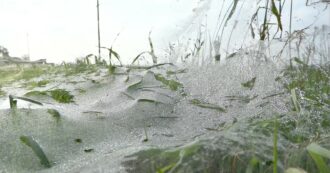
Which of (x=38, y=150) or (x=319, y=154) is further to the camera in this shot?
(x=38, y=150)

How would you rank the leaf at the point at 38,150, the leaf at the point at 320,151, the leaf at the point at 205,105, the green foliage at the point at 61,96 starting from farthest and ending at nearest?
the green foliage at the point at 61,96 → the leaf at the point at 205,105 → the leaf at the point at 38,150 → the leaf at the point at 320,151

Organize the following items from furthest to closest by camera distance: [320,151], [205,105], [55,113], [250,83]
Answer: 1. [250,83]
2. [205,105]
3. [55,113]
4. [320,151]

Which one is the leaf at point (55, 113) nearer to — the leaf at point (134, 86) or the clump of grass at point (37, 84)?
the leaf at point (134, 86)

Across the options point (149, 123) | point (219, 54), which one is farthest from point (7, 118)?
point (219, 54)

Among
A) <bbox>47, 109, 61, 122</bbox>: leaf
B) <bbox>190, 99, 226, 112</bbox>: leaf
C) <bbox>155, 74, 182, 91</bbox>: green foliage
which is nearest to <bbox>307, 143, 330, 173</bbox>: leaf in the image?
<bbox>190, 99, 226, 112</bbox>: leaf

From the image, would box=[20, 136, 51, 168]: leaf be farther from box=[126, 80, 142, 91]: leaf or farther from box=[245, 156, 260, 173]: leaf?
box=[126, 80, 142, 91]: leaf

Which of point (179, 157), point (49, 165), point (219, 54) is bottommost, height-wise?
point (49, 165)

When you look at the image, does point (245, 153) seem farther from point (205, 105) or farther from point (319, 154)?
point (205, 105)

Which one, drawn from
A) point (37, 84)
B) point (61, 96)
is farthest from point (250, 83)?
point (37, 84)

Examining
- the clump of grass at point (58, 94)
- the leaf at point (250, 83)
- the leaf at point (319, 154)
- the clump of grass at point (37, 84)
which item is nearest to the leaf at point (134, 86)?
A: the clump of grass at point (58, 94)

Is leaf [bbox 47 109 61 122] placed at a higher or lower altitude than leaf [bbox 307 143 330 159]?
lower

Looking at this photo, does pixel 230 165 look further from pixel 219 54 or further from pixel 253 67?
pixel 219 54
